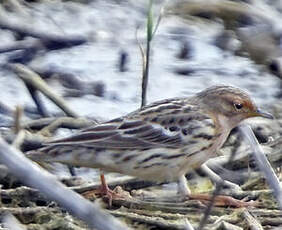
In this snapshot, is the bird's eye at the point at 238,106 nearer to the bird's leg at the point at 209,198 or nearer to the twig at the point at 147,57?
the bird's leg at the point at 209,198

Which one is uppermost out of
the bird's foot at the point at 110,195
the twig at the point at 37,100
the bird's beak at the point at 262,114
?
the bird's beak at the point at 262,114

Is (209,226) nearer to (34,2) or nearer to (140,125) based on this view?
(140,125)

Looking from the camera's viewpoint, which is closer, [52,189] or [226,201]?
[52,189]

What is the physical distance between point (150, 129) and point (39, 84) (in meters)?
1.80

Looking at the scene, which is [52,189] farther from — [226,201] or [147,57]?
[147,57]

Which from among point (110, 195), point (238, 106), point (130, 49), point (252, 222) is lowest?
point (130, 49)

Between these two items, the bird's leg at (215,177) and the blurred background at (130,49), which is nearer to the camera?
the bird's leg at (215,177)

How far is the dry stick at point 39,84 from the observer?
8641 mm

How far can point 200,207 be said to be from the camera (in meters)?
7.18

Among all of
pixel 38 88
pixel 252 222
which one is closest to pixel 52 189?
pixel 252 222

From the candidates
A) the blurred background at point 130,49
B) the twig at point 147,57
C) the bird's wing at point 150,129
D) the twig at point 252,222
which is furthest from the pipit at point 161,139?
the blurred background at point 130,49

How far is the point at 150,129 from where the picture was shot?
7348 millimetres

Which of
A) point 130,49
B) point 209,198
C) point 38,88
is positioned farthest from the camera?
point 130,49

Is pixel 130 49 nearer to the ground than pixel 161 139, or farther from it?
nearer to the ground
